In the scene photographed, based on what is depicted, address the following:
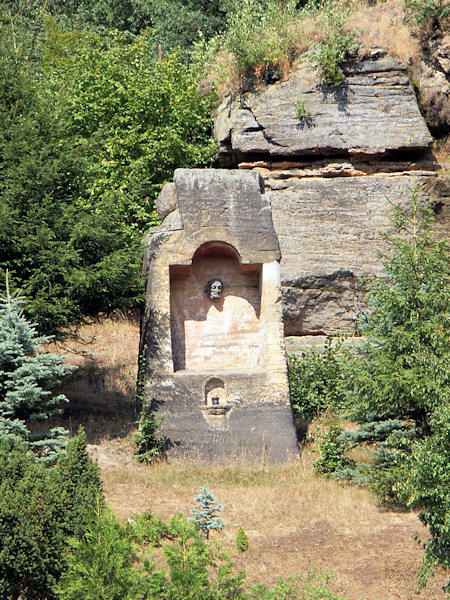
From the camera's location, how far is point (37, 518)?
8609 millimetres

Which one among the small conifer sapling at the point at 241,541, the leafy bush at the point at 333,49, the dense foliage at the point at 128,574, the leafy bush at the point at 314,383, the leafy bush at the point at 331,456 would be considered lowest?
the dense foliage at the point at 128,574

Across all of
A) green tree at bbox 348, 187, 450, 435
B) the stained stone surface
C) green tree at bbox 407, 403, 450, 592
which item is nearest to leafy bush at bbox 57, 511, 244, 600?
green tree at bbox 407, 403, 450, 592

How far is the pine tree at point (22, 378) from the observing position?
12.0m

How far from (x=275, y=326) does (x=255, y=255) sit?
1.26m

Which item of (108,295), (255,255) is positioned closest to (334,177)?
(255,255)

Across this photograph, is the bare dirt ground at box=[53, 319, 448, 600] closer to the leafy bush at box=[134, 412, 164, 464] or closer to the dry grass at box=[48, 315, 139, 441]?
the dry grass at box=[48, 315, 139, 441]

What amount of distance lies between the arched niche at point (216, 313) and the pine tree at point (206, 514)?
4197 millimetres

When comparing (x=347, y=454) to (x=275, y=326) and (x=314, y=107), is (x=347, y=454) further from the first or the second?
(x=314, y=107)

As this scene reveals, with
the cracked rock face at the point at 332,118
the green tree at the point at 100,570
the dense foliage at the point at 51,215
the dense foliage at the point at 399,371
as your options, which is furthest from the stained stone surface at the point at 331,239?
the green tree at the point at 100,570

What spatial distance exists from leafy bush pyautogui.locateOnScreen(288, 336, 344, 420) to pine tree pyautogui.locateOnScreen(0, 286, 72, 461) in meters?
5.16

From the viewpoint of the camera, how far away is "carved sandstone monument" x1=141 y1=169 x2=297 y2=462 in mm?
13758

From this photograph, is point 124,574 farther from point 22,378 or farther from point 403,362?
point 403,362

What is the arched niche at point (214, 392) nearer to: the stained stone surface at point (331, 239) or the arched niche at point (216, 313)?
the arched niche at point (216, 313)

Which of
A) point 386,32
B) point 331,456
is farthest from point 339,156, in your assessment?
point 331,456
